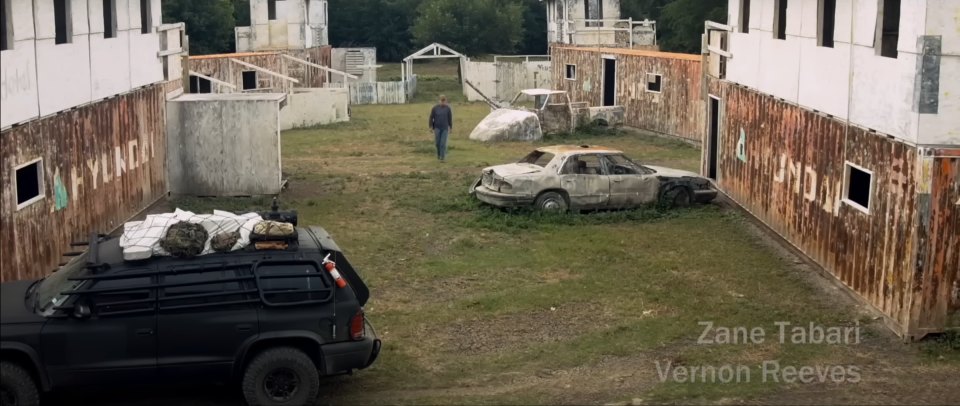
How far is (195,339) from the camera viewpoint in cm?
1020

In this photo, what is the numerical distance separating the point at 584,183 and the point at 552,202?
0.69m

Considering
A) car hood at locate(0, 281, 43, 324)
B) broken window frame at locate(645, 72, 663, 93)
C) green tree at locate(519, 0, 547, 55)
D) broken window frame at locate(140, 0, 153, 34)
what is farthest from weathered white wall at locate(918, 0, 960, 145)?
green tree at locate(519, 0, 547, 55)

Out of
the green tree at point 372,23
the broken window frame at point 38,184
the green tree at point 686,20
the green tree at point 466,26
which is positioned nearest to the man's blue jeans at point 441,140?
the broken window frame at point 38,184

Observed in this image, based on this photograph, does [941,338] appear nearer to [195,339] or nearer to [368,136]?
[195,339]

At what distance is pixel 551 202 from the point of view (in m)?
20.7

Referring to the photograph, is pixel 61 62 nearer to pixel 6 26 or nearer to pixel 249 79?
pixel 6 26

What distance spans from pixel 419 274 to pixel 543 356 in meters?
4.28

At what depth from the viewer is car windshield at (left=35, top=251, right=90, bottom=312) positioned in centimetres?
1010

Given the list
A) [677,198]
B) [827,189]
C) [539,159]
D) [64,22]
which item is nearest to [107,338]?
[64,22]

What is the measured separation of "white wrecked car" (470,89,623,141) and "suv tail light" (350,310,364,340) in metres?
23.2

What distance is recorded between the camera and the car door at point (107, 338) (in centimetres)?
983

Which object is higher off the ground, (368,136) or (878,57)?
(878,57)

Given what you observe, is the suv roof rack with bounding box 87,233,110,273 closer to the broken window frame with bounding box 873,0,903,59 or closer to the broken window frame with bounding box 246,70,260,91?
the broken window frame with bounding box 873,0,903,59

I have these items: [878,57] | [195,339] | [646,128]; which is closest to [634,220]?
[878,57]
